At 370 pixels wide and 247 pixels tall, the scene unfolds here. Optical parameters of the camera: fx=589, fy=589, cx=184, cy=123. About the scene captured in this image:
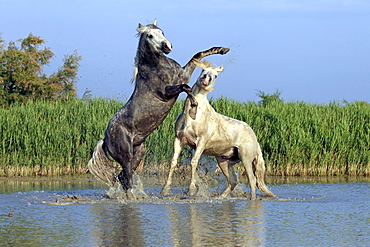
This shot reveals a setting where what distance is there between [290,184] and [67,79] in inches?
597

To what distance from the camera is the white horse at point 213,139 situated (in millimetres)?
10156

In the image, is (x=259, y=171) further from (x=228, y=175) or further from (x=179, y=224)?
(x=179, y=224)

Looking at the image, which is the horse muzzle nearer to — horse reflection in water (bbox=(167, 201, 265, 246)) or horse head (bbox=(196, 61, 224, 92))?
horse head (bbox=(196, 61, 224, 92))

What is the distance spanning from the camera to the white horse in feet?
33.3

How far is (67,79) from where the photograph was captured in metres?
26.0

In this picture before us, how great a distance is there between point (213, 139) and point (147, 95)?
5.11 feet

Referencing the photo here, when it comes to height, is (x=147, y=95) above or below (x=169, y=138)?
above

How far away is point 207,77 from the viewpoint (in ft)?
33.4

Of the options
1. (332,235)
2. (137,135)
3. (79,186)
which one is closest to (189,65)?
(137,135)

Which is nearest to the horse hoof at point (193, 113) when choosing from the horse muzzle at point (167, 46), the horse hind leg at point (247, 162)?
the horse muzzle at point (167, 46)

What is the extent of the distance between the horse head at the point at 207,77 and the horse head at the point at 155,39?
117 cm

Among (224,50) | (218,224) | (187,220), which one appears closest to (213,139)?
(224,50)

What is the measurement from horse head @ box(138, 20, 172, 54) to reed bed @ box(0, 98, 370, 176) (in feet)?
18.4

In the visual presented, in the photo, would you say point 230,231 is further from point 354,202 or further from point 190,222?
point 354,202
